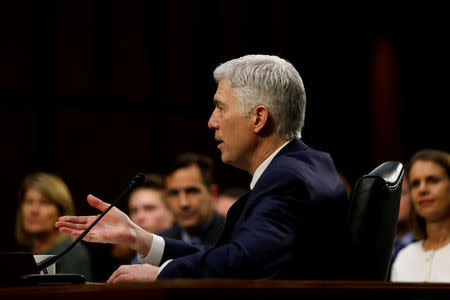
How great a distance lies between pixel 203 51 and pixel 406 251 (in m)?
3.47

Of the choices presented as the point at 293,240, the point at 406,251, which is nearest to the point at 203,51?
the point at 406,251

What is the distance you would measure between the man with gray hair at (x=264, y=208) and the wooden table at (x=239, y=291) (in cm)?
48

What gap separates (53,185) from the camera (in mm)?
4199

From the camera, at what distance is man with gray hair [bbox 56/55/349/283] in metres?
1.72

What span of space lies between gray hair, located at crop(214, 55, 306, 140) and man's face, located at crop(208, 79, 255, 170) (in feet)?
0.09

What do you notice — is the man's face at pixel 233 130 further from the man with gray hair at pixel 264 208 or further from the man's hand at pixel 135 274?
the man's hand at pixel 135 274

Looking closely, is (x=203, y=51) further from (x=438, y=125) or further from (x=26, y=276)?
(x=26, y=276)

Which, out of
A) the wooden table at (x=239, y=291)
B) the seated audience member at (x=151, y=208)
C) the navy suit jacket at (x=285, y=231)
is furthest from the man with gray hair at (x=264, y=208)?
the seated audience member at (x=151, y=208)

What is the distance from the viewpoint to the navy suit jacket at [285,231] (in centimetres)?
171

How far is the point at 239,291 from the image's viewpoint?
111cm

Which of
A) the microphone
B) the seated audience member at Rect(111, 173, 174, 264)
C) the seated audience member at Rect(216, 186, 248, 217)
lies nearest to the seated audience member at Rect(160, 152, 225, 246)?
the seated audience member at Rect(111, 173, 174, 264)

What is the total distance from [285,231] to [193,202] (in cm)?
279

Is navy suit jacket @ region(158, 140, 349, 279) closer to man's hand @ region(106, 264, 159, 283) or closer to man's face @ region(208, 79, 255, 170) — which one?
man's hand @ region(106, 264, 159, 283)

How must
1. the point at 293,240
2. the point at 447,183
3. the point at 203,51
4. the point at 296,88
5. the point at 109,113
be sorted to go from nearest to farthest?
1. the point at 293,240
2. the point at 296,88
3. the point at 447,183
4. the point at 109,113
5. the point at 203,51
